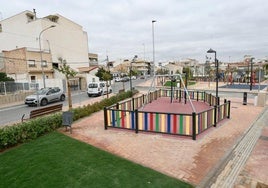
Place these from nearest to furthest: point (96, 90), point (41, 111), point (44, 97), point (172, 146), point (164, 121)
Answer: point (172, 146) → point (164, 121) → point (41, 111) → point (44, 97) → point (96, 90)

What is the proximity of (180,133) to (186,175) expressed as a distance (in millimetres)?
2822

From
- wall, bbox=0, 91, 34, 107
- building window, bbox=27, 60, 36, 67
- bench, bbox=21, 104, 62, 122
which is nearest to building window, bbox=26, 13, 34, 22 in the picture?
building window, bbox=27, 60, 36, 67

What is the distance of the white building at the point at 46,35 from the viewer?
116 ft

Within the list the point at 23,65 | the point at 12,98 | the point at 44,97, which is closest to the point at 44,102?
the point at 44,97

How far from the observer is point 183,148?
6.54 m

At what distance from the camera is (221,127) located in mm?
8758

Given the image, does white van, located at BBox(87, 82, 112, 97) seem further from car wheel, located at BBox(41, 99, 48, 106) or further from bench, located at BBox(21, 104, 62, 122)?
bench, located at BBox(21, 104, 62, 122)

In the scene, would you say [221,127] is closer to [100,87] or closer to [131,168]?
[131,168]

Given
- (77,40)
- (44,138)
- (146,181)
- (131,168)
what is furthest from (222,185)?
(77,40)

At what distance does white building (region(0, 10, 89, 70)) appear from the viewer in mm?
35250

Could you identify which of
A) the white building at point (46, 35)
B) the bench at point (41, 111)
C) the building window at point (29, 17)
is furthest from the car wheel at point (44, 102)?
the building window at point (29, 17)

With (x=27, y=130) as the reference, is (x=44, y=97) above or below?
Result: above

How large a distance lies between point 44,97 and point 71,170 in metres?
14.9

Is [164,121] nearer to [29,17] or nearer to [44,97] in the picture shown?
[44,97]
